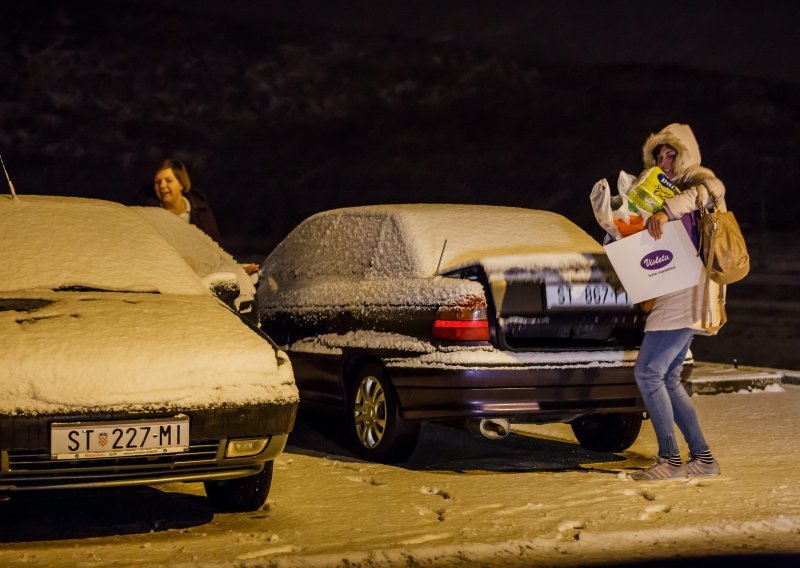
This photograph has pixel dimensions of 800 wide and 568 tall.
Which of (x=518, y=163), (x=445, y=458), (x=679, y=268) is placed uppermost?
(x=679, y=268)

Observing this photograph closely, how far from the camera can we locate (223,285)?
6711 millimetres

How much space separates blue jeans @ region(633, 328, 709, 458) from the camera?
268 inches

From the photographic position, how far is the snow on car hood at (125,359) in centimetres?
515

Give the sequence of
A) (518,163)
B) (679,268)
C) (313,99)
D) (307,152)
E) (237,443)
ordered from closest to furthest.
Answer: (237,443) < (679,268) < (307,152) < (518,163) < (313,99)

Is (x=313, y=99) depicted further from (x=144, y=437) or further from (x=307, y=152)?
(x=144, y=437)

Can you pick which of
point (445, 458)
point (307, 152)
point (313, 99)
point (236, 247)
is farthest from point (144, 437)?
point (313, 99)

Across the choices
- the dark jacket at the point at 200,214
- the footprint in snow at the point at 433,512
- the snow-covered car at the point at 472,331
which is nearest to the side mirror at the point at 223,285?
the snow-covered car at the point at 472,331

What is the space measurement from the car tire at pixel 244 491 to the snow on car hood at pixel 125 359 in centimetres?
58

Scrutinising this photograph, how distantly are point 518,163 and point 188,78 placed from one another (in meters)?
23.9

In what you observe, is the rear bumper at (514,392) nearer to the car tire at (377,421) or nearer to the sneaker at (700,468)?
the car tire at (377,421)

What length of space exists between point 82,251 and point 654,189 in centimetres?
302

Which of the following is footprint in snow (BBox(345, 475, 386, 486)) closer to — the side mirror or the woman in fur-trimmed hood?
the side mirror

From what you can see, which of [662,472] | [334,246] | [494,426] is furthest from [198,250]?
[662,472]

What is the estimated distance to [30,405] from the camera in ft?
16.7
